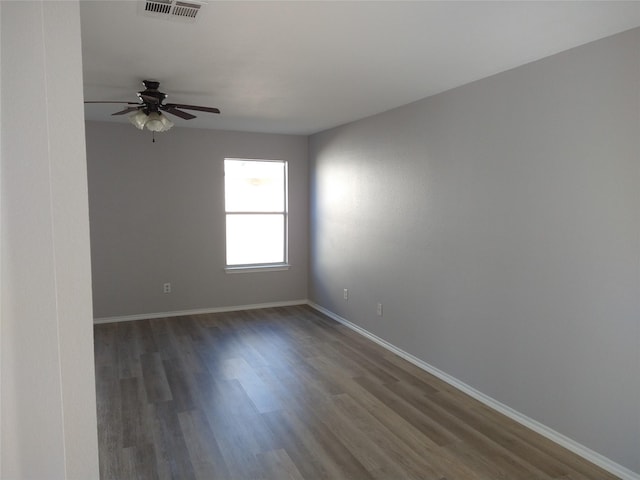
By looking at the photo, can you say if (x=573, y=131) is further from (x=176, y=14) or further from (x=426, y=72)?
(x=176, y=14)

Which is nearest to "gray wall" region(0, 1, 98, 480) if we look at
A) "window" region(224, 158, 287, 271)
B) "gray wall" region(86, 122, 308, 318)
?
"gray wall" region(86, 122, 308, 318)

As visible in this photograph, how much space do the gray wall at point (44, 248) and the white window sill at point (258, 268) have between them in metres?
4.56

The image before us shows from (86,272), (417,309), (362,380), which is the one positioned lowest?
(362,380)

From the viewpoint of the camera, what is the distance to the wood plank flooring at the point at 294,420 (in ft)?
8.34

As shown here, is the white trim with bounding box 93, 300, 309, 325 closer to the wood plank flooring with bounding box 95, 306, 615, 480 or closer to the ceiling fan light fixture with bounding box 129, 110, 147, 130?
the wood plank flooring with bounding box 95, 306, 615, 480

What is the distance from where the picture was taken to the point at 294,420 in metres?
3.08

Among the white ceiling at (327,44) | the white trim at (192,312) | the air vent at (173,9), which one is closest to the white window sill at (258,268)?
the white trim at (192,312)

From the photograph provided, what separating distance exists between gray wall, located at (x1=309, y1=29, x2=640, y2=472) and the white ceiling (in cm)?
27

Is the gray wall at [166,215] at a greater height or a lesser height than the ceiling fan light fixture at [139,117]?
lesser

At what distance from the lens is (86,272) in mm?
1528

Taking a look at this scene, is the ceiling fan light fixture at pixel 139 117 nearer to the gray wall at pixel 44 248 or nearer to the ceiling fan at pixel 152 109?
the ceiling fan at pixel 152 109

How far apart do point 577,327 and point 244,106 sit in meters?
3.43

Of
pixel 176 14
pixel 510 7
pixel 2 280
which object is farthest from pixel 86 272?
pixel 510 7

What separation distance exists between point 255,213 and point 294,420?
3630 millimetres
